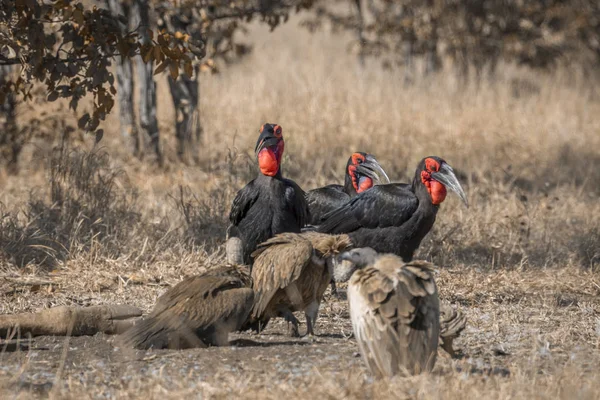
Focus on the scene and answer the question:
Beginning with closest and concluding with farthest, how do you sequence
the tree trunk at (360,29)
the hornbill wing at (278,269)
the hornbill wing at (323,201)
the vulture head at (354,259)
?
the vulture head at (354,259) → the hornbill wing at (278,269) → the hornbill wing at (323,201) → the tree trunk at (360,29)

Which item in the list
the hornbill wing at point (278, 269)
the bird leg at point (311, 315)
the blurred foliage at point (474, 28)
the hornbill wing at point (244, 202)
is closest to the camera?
the hornbill wing at point (278, 269)

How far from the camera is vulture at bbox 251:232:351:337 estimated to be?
198 inches

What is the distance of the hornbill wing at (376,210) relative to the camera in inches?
262

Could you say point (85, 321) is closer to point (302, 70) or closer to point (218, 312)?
point (218, 312)

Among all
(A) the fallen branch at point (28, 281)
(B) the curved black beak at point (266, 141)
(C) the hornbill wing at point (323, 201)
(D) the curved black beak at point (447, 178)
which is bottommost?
(A) the fallen branch at point (28, 281)

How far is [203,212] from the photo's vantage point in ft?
25.5

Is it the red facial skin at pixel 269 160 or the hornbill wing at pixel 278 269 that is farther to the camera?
the red facial skin at pixel 269 160

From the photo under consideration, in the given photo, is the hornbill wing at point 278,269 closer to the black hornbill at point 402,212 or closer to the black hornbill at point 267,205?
the black hornbill at point 267,205

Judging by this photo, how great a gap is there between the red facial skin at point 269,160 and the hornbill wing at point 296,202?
0.14 metres

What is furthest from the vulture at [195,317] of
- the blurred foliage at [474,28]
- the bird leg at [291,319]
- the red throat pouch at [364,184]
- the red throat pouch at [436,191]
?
A: the blurred foliage at [474,28]

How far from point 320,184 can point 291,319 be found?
408cm

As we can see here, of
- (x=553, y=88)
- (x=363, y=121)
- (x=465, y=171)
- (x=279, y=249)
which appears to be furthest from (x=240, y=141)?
(x=553, y=88)

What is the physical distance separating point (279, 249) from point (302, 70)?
9.84m

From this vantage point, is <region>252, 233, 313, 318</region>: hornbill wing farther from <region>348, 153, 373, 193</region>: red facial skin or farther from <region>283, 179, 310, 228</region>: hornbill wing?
<region>348, 153, 373, 193</region>: red facial skin
